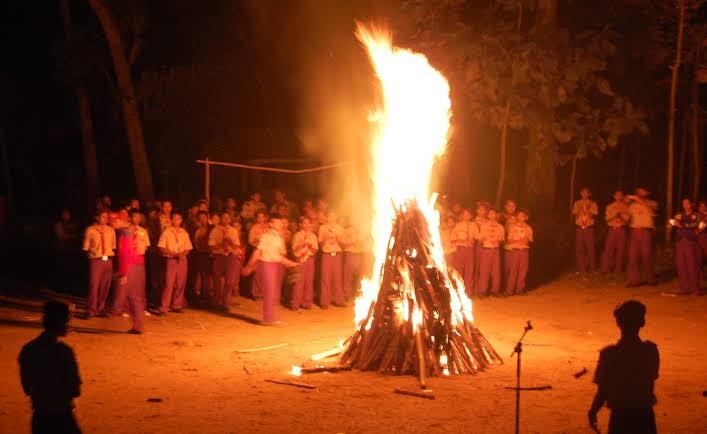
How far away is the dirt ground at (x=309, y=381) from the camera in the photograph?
8.48 m

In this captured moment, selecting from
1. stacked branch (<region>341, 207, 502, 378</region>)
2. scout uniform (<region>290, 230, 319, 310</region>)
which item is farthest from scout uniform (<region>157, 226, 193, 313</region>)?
stacked branch (<region>341, 207, 502, 378</region>)

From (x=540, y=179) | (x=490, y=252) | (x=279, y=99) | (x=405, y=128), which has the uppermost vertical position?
(x=279, y=99)

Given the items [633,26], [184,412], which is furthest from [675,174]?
[184,412]

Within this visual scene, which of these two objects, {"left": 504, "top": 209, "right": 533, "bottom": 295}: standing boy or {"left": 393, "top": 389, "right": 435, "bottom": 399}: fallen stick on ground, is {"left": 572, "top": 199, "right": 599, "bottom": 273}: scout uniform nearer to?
{"left": 504, "top": 209, "right": 533, "bottom": 295}: standing boy

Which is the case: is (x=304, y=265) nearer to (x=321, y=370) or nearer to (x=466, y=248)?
(x=466, y=248)

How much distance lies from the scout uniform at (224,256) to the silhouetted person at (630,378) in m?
10.7

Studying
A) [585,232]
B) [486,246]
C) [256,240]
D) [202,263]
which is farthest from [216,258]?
[585,232]

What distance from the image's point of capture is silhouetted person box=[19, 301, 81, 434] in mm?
5902

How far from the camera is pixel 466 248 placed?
17766mm

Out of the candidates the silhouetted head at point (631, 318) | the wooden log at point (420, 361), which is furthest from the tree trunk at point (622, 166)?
the silhouetted head at point (631, 318)

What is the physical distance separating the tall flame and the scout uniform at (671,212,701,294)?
22.9 ft

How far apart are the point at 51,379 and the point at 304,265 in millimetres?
10353

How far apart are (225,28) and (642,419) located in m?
23.2

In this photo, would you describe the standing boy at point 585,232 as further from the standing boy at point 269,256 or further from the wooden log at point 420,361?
the wooden log at point 420,361
